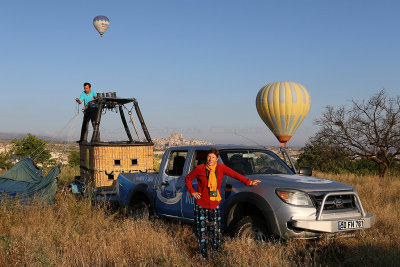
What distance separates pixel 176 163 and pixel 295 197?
9.11 feet

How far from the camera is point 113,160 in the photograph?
1094cm

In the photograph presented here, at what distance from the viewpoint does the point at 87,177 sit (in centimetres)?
1151

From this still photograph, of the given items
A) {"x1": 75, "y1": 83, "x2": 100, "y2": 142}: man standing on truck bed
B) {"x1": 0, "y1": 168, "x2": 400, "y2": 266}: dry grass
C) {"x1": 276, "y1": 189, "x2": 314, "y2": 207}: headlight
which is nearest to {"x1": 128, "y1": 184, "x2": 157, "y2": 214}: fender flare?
{"x1": 0, "y1": 168, "x2": 400, "y2": 266}: dry grass

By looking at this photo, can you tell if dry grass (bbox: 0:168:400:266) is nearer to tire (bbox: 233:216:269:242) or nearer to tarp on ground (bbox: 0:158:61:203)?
tire (bbox: 233:216:269:242)

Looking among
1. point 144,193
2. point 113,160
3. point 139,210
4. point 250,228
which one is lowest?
point 139,210

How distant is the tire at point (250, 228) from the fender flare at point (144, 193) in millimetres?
2538

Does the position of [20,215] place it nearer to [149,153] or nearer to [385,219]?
[149,153]

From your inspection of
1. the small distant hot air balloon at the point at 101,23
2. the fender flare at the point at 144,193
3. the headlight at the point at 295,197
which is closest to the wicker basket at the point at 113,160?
the fender flare at the point at 144,193

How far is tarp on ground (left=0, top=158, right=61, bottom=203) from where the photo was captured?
401 inches

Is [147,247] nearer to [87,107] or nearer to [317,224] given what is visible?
[317,224]

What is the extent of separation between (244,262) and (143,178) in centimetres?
422

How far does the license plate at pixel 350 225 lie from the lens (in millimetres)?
5797

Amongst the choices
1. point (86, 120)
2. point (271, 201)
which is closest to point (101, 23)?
point (86, 120)

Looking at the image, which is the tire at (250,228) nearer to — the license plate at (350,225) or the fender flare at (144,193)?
the license plate at (350,225)
